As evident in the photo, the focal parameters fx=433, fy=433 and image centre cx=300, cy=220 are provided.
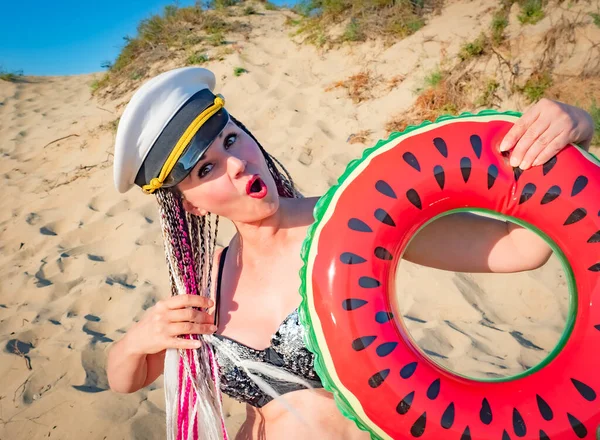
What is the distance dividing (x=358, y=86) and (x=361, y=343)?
4.36 m

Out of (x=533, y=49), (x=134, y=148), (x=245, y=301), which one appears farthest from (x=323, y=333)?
(x=533, y=49)

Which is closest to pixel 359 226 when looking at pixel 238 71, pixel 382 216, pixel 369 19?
pixel 382 216

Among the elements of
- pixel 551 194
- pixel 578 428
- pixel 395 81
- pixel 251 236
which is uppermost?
pixel 395 81

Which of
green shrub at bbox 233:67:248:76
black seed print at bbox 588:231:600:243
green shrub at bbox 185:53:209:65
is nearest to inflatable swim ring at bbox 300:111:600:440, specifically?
black seed print at bbox 588:231:600:243

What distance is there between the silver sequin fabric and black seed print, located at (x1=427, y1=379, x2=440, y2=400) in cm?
34

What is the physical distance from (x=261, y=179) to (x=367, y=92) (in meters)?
3.89

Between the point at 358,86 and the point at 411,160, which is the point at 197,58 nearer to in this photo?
the point at 358,86

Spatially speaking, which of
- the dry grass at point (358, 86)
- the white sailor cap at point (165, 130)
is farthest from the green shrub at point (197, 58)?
the white sailor cap at point (165, 130)

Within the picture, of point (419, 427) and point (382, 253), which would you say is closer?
point (419, 427)

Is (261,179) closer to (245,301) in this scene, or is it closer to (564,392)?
(245,301)

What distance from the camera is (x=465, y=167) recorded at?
99 centimetres

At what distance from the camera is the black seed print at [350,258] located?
987 millimetres

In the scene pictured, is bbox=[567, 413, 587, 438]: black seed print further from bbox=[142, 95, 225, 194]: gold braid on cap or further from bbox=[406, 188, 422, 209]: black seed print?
bbox=[142, 95, 225, 194]: gold braid on cap

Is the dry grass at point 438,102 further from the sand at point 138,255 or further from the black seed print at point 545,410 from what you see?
the black seed print at point 545,410
